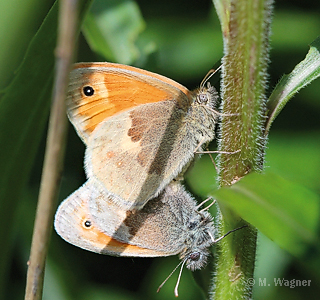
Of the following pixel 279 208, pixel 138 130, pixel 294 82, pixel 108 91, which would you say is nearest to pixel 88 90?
pixel 108 91

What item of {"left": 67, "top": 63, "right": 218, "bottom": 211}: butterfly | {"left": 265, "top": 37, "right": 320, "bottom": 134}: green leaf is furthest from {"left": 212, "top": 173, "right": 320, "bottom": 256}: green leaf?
{"left": 67, "top": 63, "right": 218, "bottom": 211}: butterfly

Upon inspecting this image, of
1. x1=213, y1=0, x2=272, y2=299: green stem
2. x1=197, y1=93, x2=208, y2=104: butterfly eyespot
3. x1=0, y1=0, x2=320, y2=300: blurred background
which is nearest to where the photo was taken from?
x1=213, y1=0, x2=272, y2=299: green stem

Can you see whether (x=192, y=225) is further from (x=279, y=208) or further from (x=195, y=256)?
(x=279, y=208)

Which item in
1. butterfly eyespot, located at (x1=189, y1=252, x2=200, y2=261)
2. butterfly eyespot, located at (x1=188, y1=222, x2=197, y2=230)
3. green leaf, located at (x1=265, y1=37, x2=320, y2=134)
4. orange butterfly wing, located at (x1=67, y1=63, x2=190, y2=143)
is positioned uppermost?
green leaf, located at (x1=265, y1=37, x2=320, y2=134)

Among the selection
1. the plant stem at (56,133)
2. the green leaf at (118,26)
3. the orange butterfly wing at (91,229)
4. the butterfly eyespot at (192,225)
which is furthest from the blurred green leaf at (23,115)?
the green leaf at (118,26)

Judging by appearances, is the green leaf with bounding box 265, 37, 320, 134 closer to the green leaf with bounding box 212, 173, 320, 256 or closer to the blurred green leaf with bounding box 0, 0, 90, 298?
the green leaf with bounding box 212, 173, 320, 256

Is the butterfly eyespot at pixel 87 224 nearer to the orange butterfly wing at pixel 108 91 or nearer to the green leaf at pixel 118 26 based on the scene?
the orange butterfly wing at pixel 108 91
